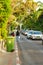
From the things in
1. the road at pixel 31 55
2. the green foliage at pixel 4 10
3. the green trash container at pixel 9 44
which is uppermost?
the green foliage at pixel 4 10

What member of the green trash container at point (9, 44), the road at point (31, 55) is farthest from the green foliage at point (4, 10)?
the green trash container at point (9, 44)

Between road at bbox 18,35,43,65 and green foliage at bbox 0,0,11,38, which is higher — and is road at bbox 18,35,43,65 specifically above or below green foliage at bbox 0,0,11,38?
below

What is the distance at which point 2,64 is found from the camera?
14.0m

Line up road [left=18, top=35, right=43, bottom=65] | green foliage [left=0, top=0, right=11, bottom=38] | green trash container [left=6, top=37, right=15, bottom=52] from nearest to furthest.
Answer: road [left=18, top=35, right=43, bottom=65] < green foliage [left=0, top=0, right=11, bottom=38] < green trash container [left=6, top=37, right=15, bottom=52]

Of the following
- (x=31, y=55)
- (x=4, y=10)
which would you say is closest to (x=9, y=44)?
(x=31, y=55)

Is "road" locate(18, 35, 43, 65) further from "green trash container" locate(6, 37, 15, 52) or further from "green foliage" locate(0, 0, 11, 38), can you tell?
"green foliage" locate(0, 0, 11, 38)

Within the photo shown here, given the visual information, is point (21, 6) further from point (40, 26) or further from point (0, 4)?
point (40, 26)

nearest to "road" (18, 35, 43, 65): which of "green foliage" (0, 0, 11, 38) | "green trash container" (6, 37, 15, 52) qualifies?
"green trash container" (6, 37, 15, 52)

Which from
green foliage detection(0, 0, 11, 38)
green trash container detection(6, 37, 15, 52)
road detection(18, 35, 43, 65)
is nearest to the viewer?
road detection(18, 35, 43, 65)

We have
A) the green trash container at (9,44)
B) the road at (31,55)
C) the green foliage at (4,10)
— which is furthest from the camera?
the green trash container at (9,44)

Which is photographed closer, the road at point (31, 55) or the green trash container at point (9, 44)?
the road at point (31, 55)

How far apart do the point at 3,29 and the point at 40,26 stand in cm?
5530

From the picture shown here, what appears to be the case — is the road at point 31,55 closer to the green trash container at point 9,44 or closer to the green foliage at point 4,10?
the green trash container at point 9,44

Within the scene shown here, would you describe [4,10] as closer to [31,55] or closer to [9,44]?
[31,55]
